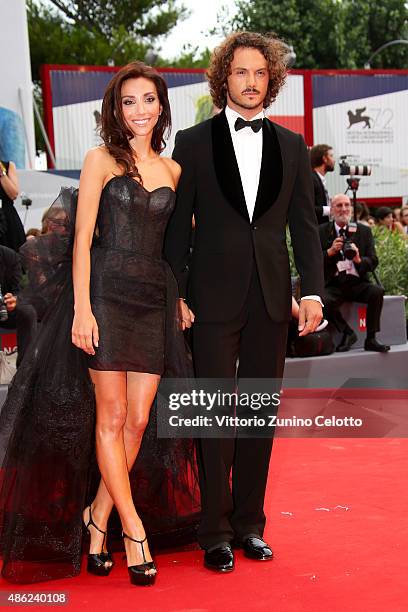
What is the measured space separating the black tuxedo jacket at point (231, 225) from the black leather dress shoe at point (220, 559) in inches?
33.5

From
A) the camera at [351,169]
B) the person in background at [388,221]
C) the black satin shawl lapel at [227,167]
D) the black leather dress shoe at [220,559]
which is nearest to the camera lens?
the black leather dress shoe at [220,559]

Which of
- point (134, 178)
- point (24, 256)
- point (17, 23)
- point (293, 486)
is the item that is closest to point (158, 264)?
point (134, 178)

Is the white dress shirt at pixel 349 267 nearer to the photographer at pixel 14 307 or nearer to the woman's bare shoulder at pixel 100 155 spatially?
the photographer at pixel 14 307

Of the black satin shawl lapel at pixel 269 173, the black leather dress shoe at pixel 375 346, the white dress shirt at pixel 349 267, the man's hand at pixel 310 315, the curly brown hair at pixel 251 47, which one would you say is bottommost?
the black leather dress shoe at pixel 375 346

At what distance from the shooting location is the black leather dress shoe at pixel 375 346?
8.04m

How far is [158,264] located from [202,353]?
39 centimetres

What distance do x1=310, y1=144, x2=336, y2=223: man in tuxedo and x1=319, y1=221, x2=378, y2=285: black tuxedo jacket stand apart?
0.15 meters

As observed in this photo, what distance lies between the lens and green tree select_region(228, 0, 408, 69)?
123 ft

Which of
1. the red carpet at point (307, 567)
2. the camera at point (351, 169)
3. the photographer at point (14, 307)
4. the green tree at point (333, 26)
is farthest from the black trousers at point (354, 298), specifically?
the green tree at point (333, 26)

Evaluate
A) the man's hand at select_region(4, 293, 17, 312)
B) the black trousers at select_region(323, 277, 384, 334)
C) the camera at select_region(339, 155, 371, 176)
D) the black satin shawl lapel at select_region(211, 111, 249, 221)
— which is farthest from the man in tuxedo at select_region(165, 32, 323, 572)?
the camera at select_region(339, 155, 371, 176)

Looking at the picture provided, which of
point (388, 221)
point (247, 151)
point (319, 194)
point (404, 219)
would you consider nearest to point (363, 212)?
point (404, 219)

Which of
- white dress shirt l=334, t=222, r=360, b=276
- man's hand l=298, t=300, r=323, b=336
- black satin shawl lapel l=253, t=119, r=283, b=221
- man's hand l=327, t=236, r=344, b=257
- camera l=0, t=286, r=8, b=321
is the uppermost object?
black satin shawl lapel l=253, t=119, r=283, b=221

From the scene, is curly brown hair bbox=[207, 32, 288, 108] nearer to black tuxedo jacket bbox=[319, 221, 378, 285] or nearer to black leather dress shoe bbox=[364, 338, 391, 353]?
black tuxedo jacket bbox=[319, 221, 378, 285]

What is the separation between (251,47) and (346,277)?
456cm
